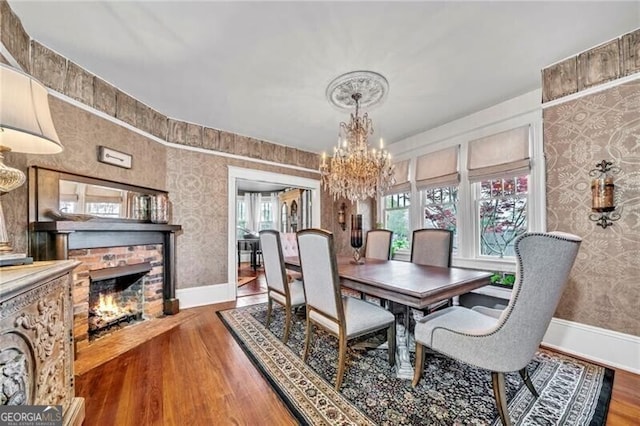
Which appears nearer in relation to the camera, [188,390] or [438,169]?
[188,390]

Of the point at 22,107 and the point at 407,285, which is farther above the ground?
the point at 22,107

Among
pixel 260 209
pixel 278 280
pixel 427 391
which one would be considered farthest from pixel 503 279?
pixel 260 209

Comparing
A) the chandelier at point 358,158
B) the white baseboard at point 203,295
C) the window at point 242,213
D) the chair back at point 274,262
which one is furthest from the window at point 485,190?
the window at point 242,213

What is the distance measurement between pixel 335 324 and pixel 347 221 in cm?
350

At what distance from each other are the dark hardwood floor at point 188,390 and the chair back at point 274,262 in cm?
65

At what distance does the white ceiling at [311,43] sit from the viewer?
1742mm

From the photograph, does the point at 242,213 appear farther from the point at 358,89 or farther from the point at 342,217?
the point at 358,89

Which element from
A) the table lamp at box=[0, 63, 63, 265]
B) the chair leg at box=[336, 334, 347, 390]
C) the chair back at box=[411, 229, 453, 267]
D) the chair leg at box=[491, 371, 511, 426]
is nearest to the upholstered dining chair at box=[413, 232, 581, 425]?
the chair leg at box=[491, 371, 511, 426]

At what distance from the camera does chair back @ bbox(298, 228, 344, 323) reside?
173 cm

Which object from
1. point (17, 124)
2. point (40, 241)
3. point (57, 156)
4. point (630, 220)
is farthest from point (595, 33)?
point (40, 241)

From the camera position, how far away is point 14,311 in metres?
0.91

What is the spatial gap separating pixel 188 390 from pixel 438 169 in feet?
12.7

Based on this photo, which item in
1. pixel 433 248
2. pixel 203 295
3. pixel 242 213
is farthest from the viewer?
pixel 242 213

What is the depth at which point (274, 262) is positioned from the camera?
8.47 feet
